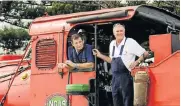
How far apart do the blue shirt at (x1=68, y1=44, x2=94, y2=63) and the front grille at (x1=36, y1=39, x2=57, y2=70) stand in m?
0.37

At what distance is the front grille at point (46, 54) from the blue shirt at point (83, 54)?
37 centimetres

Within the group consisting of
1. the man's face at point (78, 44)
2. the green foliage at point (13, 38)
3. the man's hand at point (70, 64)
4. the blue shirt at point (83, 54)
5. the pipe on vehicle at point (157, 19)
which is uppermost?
the pipe on vehicle at point (157, 19)

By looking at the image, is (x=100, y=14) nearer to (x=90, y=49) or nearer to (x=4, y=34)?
(x=90, y=49)

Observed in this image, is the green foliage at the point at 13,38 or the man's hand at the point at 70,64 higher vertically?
the man's hand at the point at 70,64

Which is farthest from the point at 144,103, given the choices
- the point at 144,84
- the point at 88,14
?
the point at 88,14

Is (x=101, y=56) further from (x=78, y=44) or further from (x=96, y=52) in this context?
(x=78, y=44)

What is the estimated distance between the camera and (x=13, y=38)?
31.8 metres

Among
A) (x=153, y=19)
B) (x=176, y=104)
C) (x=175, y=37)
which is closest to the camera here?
(x=176, y=104)

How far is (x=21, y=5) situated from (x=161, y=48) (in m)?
22.1

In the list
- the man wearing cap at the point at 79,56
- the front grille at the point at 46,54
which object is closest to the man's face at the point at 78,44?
the man wearing cap at the point at 79,56

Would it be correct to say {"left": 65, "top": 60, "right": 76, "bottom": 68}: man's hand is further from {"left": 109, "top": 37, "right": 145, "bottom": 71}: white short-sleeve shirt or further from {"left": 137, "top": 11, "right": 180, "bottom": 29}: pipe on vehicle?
{"left": 137, "top": 11, "right": 180, "bottom": 29}: pipe on vehicle

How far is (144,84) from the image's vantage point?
20.5ft

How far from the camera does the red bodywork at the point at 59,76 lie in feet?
20.1

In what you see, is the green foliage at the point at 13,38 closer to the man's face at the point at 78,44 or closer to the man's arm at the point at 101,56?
the man's face at the point at 78,44
